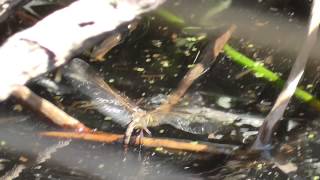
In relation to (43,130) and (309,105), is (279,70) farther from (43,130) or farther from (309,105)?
(43,130)

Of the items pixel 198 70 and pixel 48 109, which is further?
pixel 198 70

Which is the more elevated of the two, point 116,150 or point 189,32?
point 189,32

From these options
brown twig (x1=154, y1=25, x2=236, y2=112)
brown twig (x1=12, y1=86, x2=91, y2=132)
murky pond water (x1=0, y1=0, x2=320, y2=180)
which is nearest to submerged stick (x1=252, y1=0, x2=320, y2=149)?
murky pond water (x1=0, y1=0, x2=320, y2=180)

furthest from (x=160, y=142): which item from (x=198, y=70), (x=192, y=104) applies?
(x=198, y=70)

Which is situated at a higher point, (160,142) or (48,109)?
(48,109)

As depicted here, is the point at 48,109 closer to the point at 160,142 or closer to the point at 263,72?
the point at 160,142

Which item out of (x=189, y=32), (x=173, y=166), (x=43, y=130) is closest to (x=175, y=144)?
(x=173, y=166)

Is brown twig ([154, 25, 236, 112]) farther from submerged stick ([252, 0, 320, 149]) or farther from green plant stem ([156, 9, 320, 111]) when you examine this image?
submerged stick ([252, 0, 320, 149])
